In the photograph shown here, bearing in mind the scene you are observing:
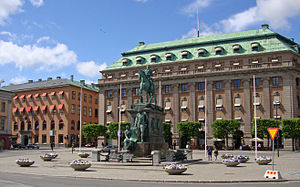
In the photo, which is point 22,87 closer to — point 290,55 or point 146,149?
point 290,55

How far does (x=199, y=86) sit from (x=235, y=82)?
8023mm

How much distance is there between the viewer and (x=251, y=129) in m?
70.9

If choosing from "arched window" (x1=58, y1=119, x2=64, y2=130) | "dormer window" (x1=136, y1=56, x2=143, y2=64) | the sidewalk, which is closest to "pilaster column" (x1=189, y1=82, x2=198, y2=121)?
"dormer window" (x1=136, y1=56, x2=143, y2=64)

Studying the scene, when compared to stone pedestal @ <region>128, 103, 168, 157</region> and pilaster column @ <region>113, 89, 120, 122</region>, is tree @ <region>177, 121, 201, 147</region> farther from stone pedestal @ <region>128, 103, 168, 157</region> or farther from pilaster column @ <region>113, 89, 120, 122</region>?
stone pedestal @ <region>128, 103, 168, 157</region>

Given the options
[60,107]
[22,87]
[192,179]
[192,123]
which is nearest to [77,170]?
[192,179]

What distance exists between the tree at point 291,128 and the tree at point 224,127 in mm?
9104

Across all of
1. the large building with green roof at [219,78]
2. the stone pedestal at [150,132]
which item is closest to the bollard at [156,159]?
the stone pedestal at [150,132]

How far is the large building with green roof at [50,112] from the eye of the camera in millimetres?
90625

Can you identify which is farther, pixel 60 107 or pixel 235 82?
pixel 60 107

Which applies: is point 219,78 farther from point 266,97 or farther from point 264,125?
point 264,125

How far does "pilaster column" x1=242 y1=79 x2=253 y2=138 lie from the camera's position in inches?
2820

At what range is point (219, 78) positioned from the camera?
2982 inches

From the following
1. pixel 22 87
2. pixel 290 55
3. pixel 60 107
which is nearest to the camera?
pixel 290 55

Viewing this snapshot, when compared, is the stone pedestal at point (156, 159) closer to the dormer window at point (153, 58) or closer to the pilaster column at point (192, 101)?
the pilaster column at point (192, 101)
